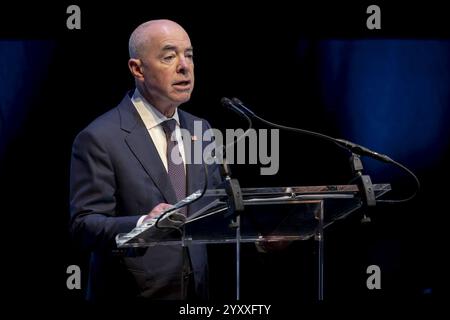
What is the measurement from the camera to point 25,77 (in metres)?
3.76

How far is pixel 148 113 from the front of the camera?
10.1ft

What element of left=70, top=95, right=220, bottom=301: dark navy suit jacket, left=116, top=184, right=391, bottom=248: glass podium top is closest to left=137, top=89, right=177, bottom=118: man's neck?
left=70, top=95, right=220, bottom=301: dark navy suit jacket

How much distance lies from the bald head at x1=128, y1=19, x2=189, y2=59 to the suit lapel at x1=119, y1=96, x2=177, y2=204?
29 centimetres

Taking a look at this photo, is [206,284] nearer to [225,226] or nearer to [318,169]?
[225,226]

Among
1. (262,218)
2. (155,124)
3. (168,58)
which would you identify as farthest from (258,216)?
(168,58)

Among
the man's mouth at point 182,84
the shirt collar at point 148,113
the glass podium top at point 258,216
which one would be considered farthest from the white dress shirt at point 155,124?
the glass podium top at point 258,216

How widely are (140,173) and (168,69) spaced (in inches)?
16.6

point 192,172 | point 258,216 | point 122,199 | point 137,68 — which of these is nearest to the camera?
point 258,216

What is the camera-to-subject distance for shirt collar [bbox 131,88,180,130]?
120 inches

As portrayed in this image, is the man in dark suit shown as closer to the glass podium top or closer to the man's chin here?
the man's chin

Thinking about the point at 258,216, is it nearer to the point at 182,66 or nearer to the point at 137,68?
the point at 182,66

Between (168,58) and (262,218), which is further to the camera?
(168,58)

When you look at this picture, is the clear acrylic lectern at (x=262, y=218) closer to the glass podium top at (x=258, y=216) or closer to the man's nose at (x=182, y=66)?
the glass podium top at (x=258, y=216)
